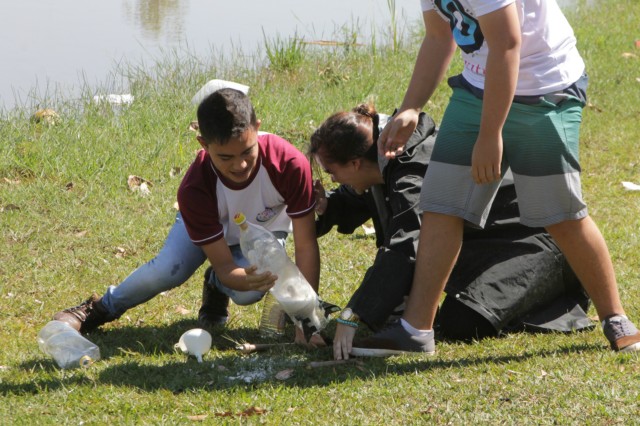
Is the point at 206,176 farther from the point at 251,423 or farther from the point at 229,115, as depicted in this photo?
the point at 251,423

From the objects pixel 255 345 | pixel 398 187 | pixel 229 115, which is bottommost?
pixel 255 345

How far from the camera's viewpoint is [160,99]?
24.5 ft

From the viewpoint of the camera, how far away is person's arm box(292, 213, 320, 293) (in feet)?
13.9

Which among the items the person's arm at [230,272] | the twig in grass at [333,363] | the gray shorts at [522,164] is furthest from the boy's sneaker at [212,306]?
the gray shorts at [522,164]

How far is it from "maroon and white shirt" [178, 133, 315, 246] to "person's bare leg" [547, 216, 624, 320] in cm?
108

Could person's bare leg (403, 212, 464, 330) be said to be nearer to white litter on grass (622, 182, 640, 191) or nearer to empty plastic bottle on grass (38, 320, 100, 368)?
A: empty plastic bottle on grass (38, 320, 100, 368)

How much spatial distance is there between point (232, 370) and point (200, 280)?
4.17ft

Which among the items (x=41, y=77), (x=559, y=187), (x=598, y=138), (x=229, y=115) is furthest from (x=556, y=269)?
(x=41, y=77)

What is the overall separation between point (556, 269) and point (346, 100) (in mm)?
3795

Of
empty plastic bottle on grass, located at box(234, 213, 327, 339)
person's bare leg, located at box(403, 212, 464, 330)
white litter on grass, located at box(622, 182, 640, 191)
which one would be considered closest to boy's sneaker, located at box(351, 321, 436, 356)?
person's bare leg, located at box(403, 212, 464, 330)

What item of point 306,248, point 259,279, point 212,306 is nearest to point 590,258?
point 306,248

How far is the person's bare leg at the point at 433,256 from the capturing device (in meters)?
3.79

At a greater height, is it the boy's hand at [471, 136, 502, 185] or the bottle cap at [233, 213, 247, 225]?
the boy's hand at [471, 136, 502, 185]

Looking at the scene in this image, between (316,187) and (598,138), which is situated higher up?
(316,187)
